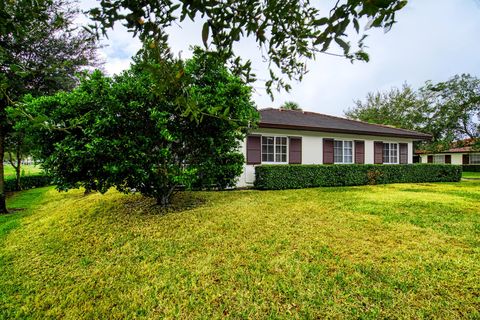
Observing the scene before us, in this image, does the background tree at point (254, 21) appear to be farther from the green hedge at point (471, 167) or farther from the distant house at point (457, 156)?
the green hedge at point (471, 167)

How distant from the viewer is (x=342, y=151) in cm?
1391

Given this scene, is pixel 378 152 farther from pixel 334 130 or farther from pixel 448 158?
pixel 448 158

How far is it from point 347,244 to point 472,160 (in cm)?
4025

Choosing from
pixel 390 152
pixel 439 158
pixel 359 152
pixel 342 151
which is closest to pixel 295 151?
pixel 342 151

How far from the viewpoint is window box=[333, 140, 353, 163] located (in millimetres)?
13699

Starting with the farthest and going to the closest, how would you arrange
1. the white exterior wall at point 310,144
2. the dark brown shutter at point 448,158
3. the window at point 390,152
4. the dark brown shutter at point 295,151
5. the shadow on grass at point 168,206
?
the dark brown shutter at point 448,158, the window at point 390,152, the dark brown shutter at point 295,151, the white exterior wall at point 310,144, the shadow on grass at point 168,206

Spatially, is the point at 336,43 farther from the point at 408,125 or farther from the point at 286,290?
the point at 408,125

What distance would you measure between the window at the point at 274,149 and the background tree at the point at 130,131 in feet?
17.0

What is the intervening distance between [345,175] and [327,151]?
1938 millimetres

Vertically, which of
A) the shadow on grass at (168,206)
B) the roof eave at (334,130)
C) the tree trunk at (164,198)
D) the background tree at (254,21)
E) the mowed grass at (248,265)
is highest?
the roof eave at (334,130)

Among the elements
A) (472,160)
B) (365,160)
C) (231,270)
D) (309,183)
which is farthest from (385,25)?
(472,160)

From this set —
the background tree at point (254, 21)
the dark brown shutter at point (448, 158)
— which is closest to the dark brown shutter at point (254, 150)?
the background tree at point (254, 21)

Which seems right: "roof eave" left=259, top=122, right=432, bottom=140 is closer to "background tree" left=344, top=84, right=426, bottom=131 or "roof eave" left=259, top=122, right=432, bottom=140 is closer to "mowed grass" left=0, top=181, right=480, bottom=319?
"mowed grass" left=0, top=181, right=480, bottom=319

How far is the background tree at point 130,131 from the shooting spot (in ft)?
17.7
